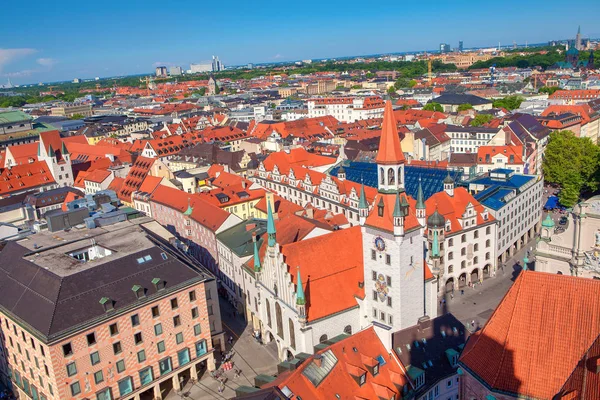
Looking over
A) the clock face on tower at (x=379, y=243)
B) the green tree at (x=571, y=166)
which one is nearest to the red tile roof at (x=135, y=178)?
the clock face on tower at (x=379, y=243)

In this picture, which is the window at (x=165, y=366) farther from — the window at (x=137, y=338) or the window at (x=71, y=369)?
the window at (x=71, y=369)

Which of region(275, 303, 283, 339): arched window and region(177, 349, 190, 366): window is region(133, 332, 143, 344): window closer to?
region(177, 349, 190, 366): window

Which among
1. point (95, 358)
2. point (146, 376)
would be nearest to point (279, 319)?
point (146, 376)

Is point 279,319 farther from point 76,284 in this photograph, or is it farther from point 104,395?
point 76,284

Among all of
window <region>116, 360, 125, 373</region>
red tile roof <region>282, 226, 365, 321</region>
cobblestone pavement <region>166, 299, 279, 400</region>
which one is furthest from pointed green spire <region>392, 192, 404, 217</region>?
window <region>116, 360, 125, 373</region>

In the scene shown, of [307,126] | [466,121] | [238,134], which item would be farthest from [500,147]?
[238,134]
